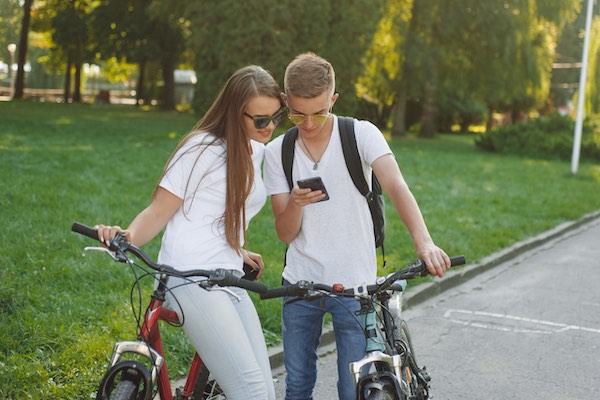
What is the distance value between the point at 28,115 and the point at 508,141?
16.4 m

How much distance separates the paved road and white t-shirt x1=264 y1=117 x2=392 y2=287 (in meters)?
2.02

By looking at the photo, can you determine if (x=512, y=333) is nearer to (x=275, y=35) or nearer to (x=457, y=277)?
(x=457, y=277)

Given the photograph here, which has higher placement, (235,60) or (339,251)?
(235,60)

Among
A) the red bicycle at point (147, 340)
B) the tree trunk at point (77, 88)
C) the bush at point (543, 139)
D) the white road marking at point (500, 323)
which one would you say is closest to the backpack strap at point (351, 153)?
the red bicycle at point (147, 340)

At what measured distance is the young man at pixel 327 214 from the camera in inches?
127

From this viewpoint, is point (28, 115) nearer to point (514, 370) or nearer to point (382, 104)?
point (382, 104)

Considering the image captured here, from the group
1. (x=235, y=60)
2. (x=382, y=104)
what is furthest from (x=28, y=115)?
(x=382, y=104)

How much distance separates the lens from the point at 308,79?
3139mm

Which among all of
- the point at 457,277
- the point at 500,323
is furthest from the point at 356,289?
the point at 457,277

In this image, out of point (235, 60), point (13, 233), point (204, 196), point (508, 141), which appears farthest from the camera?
point (508, 141)

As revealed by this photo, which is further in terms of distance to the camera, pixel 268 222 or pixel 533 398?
pixel 268 222

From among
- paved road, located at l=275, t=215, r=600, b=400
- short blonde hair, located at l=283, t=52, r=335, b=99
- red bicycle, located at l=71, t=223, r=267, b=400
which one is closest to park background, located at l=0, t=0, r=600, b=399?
paved road, located at l=275, t=215, r=600, b=400

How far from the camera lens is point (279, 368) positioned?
5777mm

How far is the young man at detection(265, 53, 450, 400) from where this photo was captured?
3217 millimetres
